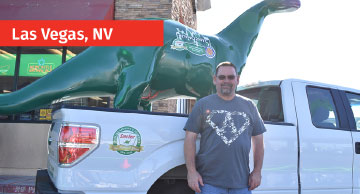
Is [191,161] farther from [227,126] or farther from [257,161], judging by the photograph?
[257,161]

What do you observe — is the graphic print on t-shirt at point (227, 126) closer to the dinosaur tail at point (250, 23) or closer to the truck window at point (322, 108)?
the truck window at point (322, 108)

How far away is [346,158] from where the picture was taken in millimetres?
3131

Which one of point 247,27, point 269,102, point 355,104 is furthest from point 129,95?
point 355,104

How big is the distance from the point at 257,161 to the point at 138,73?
1345 millimetres

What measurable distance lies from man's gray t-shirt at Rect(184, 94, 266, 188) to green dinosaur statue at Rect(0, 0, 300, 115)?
2.78 feet

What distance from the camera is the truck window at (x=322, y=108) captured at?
3.27 metres

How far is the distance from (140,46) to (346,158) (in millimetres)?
2325

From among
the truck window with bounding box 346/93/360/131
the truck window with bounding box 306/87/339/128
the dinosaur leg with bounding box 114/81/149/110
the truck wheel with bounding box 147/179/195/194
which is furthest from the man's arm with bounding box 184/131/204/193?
the truck window with bounding box 346/93/360/131

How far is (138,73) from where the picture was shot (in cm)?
298

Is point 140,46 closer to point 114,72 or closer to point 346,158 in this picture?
point 114,72

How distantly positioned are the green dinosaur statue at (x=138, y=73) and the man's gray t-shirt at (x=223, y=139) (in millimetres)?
846

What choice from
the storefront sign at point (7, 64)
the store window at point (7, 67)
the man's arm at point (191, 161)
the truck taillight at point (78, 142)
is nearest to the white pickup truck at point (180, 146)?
the truck taillight at point (78, 142)

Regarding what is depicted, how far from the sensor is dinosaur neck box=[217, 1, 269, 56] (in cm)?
393

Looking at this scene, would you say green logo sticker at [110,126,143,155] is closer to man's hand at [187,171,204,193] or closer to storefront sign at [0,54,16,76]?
man's hand at [187,171,204,193]
